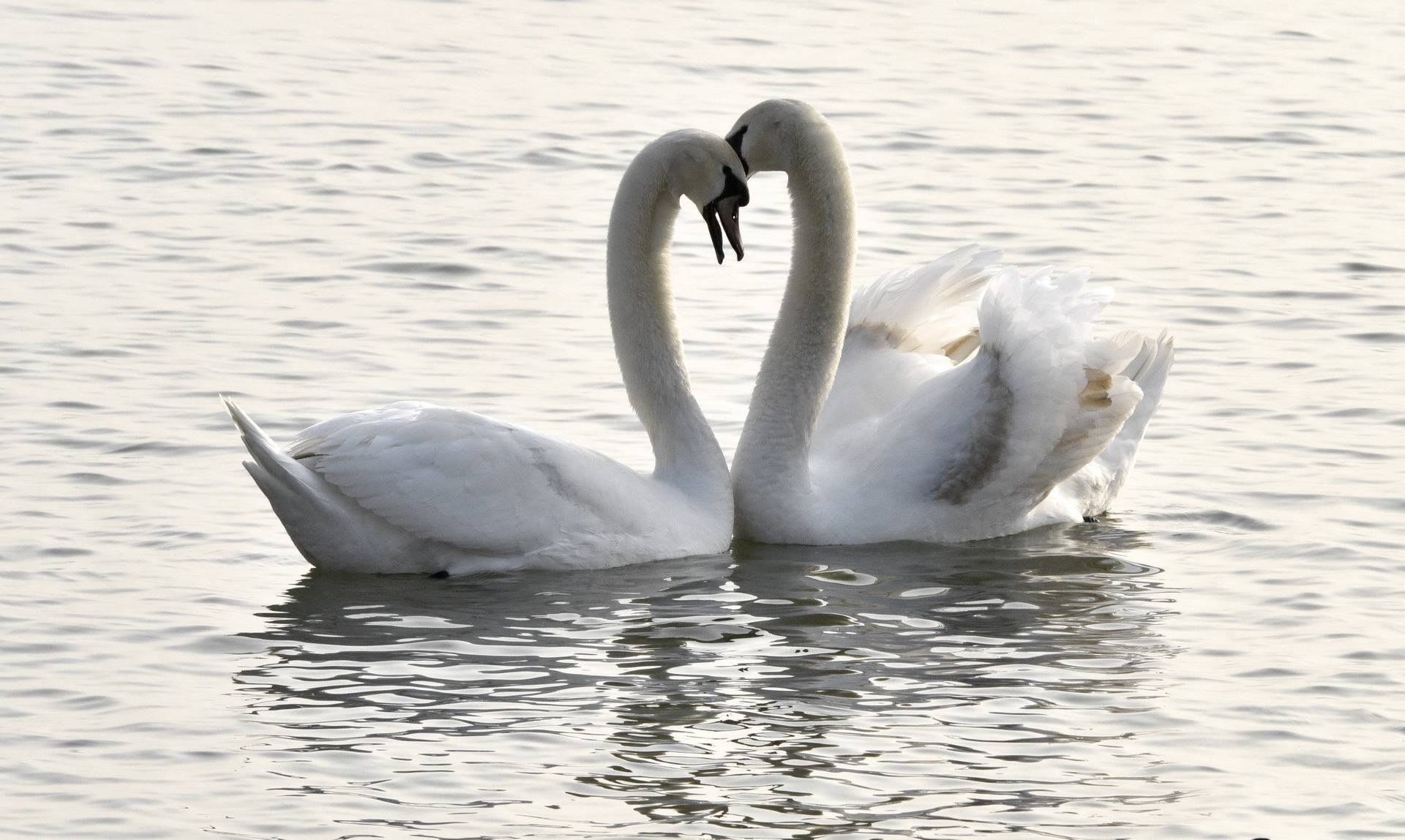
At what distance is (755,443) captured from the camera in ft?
29.1

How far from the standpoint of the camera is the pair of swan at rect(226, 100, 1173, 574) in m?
8.03

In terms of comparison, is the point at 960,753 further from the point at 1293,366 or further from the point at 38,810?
the point at 1293,366

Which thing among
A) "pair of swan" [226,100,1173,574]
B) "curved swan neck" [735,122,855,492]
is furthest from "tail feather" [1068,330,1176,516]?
"curved swan neck" [735,122,855,492]

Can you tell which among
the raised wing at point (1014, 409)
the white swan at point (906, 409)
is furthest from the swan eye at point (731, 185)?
the raised wing at point (1014, 409)

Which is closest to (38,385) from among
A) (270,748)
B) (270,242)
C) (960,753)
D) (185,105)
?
(270,242)

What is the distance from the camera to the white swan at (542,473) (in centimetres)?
796

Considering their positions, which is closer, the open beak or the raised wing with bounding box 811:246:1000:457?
the open beak

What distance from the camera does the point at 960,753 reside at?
6.61 m

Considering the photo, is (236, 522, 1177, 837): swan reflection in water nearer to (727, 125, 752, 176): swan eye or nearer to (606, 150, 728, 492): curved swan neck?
(606, 150, 728, 492): curved swan neck

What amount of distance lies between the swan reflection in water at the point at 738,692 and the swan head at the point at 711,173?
1.25m

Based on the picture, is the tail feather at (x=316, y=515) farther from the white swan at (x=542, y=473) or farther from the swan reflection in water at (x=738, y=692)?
the swan reflection in water at (x=738, y=692)

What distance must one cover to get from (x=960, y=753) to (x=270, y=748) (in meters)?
1.92

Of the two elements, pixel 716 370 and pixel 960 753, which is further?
pixel 716 370

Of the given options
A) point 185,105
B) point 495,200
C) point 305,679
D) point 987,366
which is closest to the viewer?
point 305,679
